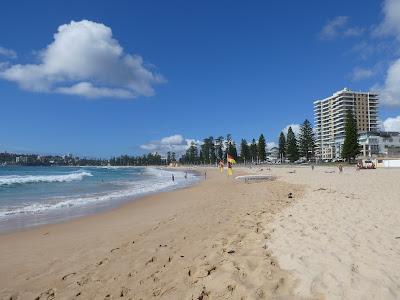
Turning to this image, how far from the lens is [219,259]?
5.86 m

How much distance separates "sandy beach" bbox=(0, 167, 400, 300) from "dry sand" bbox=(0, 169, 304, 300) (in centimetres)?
2

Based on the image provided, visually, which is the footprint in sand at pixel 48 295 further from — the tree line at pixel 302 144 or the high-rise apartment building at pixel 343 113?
the high-rise apartment building at pixel 343 113

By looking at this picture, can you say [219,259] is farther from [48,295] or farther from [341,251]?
[48,295]

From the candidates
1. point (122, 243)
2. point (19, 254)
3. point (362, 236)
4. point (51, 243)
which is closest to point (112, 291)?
point (122, 243)

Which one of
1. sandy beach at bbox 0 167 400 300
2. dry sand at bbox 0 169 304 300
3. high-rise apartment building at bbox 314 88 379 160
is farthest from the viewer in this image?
high-rise apartment building at bbox 314 88 379 160

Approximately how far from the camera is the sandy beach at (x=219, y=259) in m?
4.59

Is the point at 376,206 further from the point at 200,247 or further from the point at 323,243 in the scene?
the point at 200,247

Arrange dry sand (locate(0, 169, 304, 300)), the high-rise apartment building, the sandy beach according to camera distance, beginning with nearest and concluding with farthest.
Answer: the sandy beach → dry sand (locate(0, 169, 304, 300)) → the high-rise apartment building

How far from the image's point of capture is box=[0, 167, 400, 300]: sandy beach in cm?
459

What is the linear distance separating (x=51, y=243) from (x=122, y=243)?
6.06ft

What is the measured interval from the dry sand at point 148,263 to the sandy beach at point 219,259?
2 cm

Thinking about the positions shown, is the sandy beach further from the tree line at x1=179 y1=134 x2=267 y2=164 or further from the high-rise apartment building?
the high-rise apartment building

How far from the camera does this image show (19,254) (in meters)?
7.42

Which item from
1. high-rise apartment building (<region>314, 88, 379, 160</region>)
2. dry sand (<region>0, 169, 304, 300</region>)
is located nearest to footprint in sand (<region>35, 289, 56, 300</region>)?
dry sand (<region>0, 169, 304, 300</region>)
